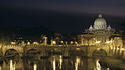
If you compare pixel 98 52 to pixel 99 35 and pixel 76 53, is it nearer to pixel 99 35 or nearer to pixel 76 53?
pixel 76 53

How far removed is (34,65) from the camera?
59.0 metres

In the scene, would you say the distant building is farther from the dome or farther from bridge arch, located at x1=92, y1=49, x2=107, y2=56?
bridge arch, located at x1=92, y1=49, x2=107, y2=56

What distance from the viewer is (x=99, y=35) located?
119312 mm

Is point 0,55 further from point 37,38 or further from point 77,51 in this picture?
point 37,38

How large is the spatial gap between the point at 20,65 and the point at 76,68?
17.4 meters

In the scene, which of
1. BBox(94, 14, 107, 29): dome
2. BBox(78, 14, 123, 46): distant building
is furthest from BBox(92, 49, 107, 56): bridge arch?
BBox(94, 14, 107, 29): dome

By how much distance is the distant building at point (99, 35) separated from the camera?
99550mm

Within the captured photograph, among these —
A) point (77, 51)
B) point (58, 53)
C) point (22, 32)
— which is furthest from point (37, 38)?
point (77, 51)

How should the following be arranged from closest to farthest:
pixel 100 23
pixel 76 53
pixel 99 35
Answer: pixel 76 53 → pixel 99 35 → pixel 100 23

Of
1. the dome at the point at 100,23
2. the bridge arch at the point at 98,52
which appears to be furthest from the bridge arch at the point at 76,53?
the dome at the point at 100,23

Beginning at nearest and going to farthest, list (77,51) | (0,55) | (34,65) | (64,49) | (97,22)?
(34,65), (0,55), (64,49), (77,51), (97,22)

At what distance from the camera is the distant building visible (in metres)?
99.6

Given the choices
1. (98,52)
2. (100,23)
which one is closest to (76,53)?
(98,52)

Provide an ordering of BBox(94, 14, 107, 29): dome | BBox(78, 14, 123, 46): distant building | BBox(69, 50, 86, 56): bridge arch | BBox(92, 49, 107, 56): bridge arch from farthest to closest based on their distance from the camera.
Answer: BBox(94, 14, 107, 29): dome → BBox(78, 14, 123, 46): distant building → BBox(69, 50, 86, 56): bridge arch → BBox(92, 49, 107, 56): bridge arch
